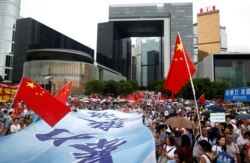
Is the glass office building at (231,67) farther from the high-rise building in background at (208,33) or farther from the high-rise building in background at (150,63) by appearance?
the high-rise building in background at (150,63)

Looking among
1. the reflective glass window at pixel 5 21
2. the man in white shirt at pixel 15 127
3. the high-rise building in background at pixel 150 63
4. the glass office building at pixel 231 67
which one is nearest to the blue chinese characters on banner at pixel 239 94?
the man in white shirt at pixel 15 127

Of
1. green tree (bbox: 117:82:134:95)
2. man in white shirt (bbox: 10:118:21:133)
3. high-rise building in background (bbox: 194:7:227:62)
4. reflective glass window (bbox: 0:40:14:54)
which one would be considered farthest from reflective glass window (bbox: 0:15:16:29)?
man in white shirt (bbox: 10:118:21:133)

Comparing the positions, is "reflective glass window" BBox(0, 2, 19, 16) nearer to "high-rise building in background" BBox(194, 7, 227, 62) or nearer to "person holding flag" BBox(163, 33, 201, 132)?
"high-rise building in background" BBox(194, 7, 227, 62)

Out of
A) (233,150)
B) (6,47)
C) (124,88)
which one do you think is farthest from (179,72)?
(6,47)

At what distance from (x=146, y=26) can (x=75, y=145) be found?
141 metres

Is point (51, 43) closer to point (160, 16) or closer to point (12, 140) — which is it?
point (160, 16)

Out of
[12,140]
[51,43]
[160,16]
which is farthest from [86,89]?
[12,140]

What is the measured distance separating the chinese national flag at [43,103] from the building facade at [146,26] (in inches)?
5137

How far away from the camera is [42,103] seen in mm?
5719

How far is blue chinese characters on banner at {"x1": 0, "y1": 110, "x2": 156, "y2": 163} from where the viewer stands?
553cm

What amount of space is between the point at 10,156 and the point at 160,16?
454 feet

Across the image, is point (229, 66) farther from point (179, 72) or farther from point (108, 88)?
point (179, 72)

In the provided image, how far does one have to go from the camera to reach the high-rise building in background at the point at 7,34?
94.6m

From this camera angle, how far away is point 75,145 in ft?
20.3
